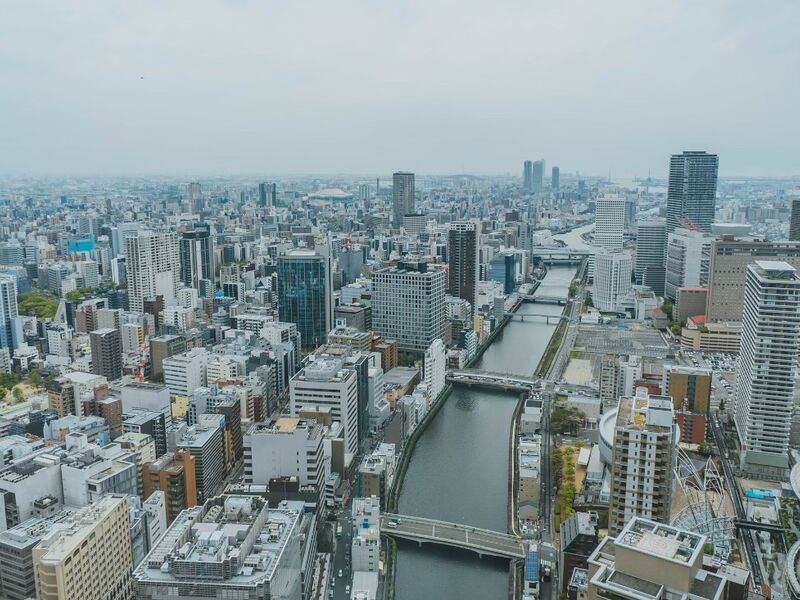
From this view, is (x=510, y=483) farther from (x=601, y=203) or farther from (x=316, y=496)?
(x=601, y=203)

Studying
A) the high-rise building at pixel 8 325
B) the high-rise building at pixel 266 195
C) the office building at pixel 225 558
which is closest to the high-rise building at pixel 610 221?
the high-rise building at pixel 8 325

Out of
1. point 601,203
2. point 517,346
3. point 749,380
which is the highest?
point 601,203

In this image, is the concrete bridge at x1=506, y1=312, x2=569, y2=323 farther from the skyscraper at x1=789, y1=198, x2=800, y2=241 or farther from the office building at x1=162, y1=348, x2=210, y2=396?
the office building at x1=162, y1=348, x2=210, y2=396

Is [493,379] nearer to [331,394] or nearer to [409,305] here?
[409,305]

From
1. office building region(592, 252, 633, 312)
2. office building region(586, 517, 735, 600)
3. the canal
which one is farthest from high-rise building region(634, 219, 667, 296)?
office building region(586, 517, 735, 600)

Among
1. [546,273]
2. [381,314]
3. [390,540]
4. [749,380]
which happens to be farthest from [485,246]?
[390,540]

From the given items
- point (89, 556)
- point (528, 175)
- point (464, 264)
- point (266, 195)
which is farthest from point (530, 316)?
point (528, 175)
